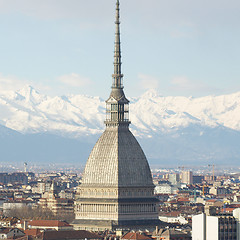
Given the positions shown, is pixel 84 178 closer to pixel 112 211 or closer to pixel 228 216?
pixel 112 211

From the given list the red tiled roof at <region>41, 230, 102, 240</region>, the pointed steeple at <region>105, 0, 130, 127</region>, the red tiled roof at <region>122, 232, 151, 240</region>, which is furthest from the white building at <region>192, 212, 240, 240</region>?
the pointed steeple at <region>105, 0, 130, 127</region>

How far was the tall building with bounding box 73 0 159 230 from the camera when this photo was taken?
136625mm

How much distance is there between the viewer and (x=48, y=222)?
476 ft

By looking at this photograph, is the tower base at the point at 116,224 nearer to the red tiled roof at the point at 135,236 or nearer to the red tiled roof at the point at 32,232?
the red tiled roof at the point at 32,232

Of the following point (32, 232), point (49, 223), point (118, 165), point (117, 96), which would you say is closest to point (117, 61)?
point (117, 96)

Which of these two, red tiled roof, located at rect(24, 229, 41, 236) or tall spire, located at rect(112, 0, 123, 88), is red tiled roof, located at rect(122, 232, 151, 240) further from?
tall spire, located at rect(112, 0, 123, 88)

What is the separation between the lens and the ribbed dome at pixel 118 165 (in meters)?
137

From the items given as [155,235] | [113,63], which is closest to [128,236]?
[155,235]

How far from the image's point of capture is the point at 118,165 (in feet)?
448

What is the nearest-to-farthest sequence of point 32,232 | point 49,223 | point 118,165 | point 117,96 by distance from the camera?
Result: point 32,232 < point 118,165 < point 117,96 < point 49,223

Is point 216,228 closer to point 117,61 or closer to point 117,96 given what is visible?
point 117,96

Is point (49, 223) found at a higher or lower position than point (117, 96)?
lower

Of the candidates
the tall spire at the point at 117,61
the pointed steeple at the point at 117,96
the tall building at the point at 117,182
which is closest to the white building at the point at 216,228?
the tall building at the point at 117,182

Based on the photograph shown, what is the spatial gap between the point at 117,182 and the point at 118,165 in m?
1.80
